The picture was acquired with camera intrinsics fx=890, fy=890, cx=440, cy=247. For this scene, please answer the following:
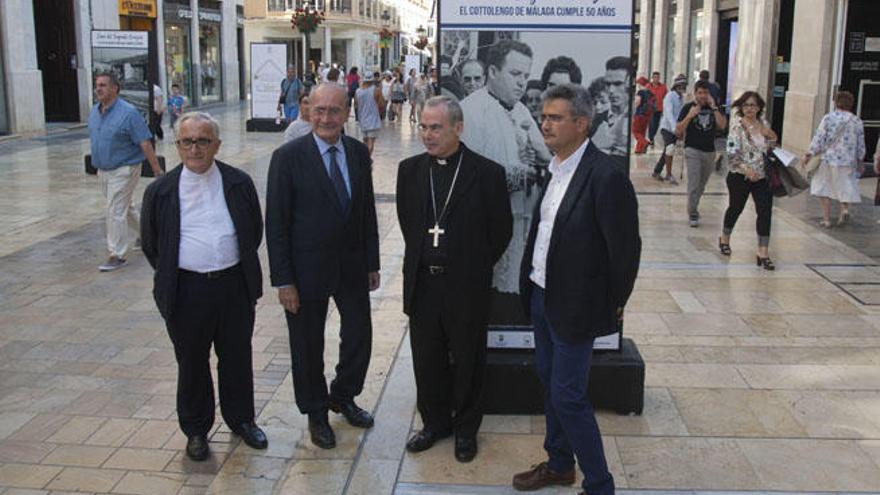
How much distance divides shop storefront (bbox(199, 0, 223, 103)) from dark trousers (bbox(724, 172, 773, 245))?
26708 millimetres

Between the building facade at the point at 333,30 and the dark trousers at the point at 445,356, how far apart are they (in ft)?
166

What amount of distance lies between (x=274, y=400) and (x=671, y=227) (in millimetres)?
6571

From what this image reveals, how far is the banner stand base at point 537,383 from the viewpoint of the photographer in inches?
187

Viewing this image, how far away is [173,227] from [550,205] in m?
1.76

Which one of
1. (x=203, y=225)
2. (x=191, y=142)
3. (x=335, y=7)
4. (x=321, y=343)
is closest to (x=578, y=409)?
(x=321, y=343)

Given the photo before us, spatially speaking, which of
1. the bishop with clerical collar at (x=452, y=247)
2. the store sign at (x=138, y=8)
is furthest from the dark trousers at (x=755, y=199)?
the store sign at (x=138, y=8)

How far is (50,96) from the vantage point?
2344 cm

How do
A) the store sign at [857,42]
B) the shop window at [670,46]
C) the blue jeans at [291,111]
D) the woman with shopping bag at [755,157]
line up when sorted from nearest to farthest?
the woman with shopping bag at [755,157] → the store sign at [857,42] → the blue jeans at [291,111] → the shop window at [670,46]

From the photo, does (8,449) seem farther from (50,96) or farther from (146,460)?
(50,96)

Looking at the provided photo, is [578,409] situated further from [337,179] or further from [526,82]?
[526,82]

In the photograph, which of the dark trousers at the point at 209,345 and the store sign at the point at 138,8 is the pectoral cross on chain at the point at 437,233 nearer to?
the dark trousers at the point at 209,345

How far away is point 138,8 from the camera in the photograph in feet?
86.4

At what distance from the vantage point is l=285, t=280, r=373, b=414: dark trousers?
4414 millimetres

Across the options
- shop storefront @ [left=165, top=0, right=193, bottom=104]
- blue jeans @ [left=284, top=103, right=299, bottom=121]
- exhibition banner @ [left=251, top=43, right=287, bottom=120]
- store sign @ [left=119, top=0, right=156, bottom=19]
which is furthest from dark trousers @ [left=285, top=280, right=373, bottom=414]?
shop storefront @ [left=165, top=0, right=193, bottom=104]
